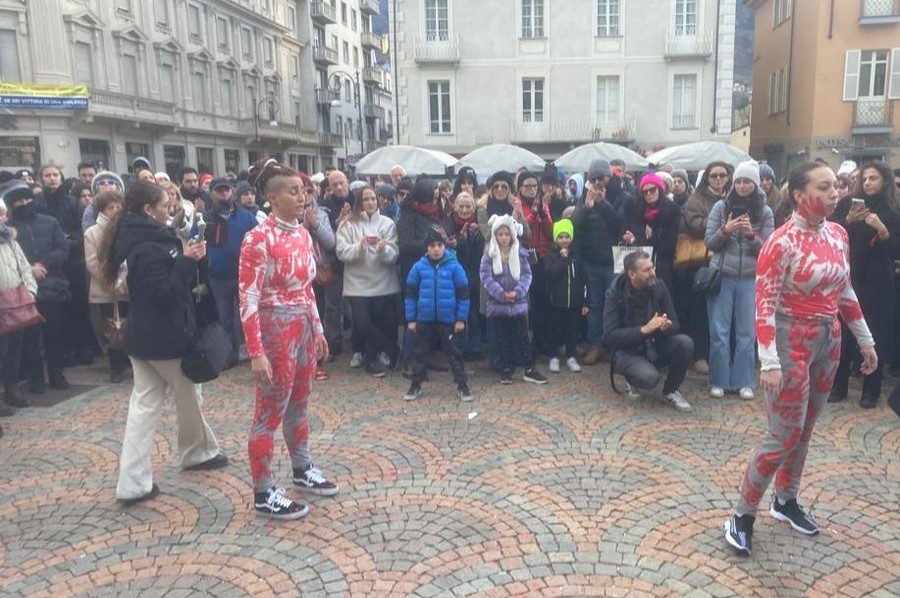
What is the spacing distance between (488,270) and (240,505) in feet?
11.8

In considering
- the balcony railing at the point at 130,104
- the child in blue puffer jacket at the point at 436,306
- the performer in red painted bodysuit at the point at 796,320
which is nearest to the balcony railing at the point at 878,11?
the child in blue puffer jacket at the point at 436,306

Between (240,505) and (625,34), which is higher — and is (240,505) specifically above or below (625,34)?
below

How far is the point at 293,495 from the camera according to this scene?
4512mm

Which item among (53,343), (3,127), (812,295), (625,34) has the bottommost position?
(53,343)

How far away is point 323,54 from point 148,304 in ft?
180

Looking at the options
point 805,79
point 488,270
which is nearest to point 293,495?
point 488,270

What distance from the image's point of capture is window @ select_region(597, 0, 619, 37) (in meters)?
28.0

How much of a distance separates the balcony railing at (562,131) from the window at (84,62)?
19678mm

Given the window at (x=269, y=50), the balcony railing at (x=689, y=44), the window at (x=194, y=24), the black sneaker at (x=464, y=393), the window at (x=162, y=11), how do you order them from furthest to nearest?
1. the window at (x=269, y=50)
2. the window at (x=194, y=24)
3. the window at (x=162, y=11)
4. the balcony railing at (x=689, y=44)
5. the black sneaker at (x=464, y=393)

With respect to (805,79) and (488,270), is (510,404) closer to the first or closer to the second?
(488,270)

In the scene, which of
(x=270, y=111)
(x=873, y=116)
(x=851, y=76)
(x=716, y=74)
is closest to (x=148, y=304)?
(x=716, y=74)

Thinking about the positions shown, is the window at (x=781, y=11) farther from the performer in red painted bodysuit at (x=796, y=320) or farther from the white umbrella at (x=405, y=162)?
the performer in red painted bodysuit at (x=796, y=320)

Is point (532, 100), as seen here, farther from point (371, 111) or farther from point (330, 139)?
point (371, 111)

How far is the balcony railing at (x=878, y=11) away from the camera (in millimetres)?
25344
